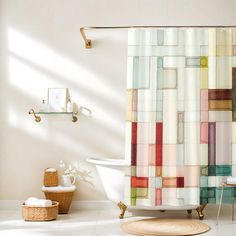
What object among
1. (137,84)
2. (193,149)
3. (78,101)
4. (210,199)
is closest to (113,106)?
(78,101)

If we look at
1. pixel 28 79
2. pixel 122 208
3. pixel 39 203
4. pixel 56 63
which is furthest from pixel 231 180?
pixel 28 79

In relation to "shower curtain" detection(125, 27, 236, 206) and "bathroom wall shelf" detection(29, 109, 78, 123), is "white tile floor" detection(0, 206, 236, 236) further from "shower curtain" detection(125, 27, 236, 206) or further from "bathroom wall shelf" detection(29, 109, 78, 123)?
"bathroom wall shelf" detection(29, 109, 78, 123)

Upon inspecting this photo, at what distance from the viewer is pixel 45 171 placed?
16.4 ft

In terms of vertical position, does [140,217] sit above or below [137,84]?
below

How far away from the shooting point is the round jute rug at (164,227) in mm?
4035

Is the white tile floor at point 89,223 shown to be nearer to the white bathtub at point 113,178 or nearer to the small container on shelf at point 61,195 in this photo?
the small container on shelf at point 61,195

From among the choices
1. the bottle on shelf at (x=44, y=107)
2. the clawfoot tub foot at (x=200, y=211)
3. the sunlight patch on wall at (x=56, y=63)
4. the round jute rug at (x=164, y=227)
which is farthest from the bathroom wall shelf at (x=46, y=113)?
the clawfoot tub foot at (x=200, y=211)

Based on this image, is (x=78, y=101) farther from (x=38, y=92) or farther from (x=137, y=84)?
(x=137, y=84)

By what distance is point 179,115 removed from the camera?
14.5 ft

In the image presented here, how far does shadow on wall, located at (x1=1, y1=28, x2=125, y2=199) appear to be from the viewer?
16.9ft

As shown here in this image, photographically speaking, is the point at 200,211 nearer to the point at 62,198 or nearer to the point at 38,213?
the point at 62,198

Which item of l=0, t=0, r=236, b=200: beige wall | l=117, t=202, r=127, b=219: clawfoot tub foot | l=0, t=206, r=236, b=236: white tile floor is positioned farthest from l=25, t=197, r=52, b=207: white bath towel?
l=117, t=202, r=127, b=219: clawfoot tub foot

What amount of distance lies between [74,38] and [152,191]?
1941 mm

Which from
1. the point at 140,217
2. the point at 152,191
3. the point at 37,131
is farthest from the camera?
the point at 37,131
